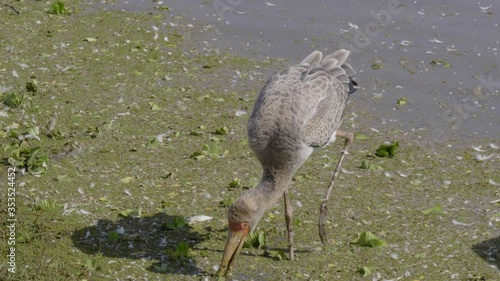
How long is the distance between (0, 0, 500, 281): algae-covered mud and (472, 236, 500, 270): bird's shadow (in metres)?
0.02

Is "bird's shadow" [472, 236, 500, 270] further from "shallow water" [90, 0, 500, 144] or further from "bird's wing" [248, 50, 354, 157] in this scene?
"shallow water" [90, 0, 500, 144]

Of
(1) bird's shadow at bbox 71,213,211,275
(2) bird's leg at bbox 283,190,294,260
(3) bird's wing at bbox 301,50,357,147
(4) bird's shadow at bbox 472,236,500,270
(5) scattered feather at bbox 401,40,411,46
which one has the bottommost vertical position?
(1) bird's shadow at bbox 71,213,211,275

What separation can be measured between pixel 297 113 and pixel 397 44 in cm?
510

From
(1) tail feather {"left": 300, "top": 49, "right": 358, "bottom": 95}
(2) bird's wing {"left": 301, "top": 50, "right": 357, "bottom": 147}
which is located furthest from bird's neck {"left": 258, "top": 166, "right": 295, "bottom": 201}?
(1) tail feather {"left": 300, "top": 49, "right": 358, "bottom": 95}

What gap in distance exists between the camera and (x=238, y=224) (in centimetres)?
720

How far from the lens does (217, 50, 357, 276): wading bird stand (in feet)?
23.9

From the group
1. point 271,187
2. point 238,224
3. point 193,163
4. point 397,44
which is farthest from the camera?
point 397,44

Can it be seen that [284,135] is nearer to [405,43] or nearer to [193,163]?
[193,163]

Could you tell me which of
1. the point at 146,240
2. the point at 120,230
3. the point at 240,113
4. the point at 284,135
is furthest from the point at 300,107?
the point at 240,113

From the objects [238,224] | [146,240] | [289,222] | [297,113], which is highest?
[297,113]

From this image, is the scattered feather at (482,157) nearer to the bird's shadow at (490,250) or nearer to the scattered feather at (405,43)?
the bird's shadow at (490,250)

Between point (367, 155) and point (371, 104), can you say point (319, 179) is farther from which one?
point (371, 104)

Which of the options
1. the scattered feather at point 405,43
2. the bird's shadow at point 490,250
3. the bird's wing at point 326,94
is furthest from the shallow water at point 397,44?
the bird's shadow at point 490,250

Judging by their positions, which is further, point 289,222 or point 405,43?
point 405,43
